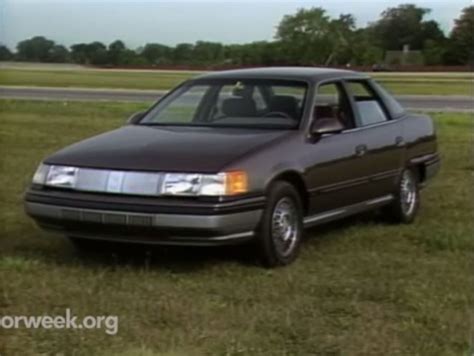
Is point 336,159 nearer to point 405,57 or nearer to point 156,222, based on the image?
point 405,57

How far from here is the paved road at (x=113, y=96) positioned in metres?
7.58

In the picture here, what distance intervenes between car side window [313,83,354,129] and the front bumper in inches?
44.1

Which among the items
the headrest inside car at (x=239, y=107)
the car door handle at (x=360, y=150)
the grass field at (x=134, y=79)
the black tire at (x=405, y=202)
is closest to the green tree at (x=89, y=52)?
the grass field at (x=134, y=79)

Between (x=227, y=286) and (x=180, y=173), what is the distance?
0.68 meters

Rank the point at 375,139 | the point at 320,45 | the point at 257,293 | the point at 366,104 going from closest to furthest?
the point at 257,293 → the point at 320,45 → the point at 375,139 → the point at 366,104

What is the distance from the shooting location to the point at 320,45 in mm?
6379

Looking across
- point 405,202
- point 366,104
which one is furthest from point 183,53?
point 405,202

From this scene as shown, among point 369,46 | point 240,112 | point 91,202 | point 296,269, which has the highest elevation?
point 369,46

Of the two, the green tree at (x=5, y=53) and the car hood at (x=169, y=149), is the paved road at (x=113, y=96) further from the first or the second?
the green tree at (x=5, y=53)

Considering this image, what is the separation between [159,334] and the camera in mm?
4508

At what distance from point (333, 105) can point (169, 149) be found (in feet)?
4.90

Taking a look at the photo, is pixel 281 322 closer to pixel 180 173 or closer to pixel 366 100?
pixel 180 173

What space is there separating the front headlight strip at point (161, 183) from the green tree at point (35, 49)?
69 centimetres

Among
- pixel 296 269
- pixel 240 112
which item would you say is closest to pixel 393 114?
pixel 240 112
